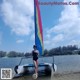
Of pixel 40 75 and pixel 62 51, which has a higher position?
pixel 62 51

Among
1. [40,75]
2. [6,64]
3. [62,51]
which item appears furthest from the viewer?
[6,64]

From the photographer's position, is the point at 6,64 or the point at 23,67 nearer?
the point at 23,67

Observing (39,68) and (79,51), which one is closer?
(39,68)

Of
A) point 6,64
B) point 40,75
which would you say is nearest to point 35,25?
point 40,75

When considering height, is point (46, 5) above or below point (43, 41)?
above

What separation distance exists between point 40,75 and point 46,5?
2590 mm

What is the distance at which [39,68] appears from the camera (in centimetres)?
1213

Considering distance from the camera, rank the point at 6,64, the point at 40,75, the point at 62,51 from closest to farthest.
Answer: the point at 40,75 → the point at 62,51 → the point at 6,64

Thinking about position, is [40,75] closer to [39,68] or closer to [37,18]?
[39,68]

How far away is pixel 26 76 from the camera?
11.9 meters

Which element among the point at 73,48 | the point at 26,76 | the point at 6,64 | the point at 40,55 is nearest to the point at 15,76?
the point at 26,76

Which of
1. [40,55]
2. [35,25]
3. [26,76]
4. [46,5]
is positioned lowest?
[26,76]

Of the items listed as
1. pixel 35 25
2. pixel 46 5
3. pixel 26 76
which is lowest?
pixel 26 76

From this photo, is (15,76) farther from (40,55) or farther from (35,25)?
(35,25)
